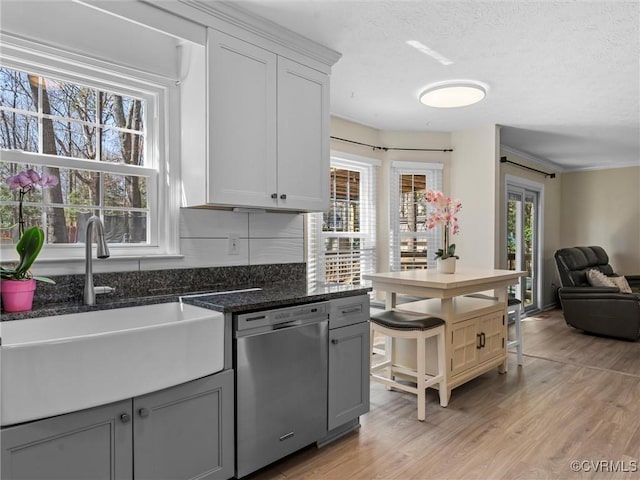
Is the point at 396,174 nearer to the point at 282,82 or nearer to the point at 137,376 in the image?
the point at 282,82

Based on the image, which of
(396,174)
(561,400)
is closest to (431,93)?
A: (396,174)

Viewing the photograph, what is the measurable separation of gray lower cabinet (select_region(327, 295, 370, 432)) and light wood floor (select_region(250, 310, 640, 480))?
0.18m

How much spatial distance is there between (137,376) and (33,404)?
323 millimetres

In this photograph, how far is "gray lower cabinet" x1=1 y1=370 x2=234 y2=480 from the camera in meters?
1.38

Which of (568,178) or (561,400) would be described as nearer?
(561,400)

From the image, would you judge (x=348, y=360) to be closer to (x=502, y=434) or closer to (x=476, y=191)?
(x=502, y=434)

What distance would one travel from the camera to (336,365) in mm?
2367

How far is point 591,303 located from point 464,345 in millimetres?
2944

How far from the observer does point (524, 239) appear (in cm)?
620

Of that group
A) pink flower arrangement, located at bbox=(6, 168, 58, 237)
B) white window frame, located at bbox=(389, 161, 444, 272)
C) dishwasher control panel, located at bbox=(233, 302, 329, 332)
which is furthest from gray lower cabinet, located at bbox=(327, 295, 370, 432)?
white window frame, located at bbox=(389, 161, 444, 272)

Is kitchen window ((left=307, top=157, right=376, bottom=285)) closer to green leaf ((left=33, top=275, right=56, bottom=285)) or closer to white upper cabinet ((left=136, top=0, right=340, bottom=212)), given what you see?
white upper cabinet ((left=136, top=0, right=340, bottom=212))

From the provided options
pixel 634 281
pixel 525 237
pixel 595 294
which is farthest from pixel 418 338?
pixel 634 281

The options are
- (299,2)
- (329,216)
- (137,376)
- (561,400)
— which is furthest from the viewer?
(329,216)

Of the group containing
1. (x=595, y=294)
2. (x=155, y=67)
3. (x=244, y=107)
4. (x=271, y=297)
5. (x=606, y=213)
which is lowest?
(x=595, y=294)
